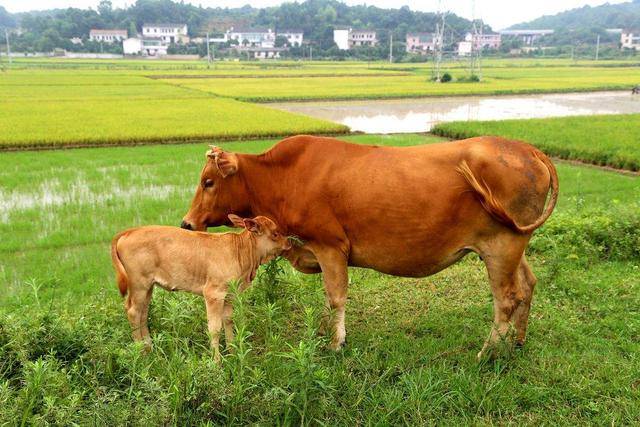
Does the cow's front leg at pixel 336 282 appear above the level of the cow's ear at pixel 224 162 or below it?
below

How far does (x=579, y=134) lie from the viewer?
2000 cm

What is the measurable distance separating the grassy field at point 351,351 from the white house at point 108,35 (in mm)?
123786

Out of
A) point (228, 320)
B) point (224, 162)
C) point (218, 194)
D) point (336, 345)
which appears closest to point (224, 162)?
point (224, 162)

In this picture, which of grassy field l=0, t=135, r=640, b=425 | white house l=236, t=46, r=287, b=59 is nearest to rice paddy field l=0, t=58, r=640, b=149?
grassy field l=0, t=135, r=640, b=425

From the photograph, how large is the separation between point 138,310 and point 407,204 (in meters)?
2.27

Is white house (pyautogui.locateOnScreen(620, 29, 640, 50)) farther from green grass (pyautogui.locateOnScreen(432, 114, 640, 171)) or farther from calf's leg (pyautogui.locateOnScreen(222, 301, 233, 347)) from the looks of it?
calf's leg (pyautogui.locateOnScreen(222, 301, 233, 347))

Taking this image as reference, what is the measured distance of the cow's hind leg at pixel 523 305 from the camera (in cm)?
498

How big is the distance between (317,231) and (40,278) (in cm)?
442

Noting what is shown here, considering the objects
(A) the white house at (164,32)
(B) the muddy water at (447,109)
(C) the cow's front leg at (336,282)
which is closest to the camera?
(C) the cow's front leg at (336,282)

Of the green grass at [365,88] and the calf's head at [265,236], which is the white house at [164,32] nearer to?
the green grass at [365,88]

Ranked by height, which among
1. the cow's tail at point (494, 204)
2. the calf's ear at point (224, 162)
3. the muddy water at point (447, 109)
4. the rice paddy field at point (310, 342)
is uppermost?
the calf's ear at point (224, 162)

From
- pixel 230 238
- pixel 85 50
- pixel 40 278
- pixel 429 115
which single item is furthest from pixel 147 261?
pixel 85 50

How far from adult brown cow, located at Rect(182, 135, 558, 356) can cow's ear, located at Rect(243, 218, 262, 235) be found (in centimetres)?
33

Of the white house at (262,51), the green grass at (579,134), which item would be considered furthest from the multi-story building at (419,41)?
the green grass at (579,134)
